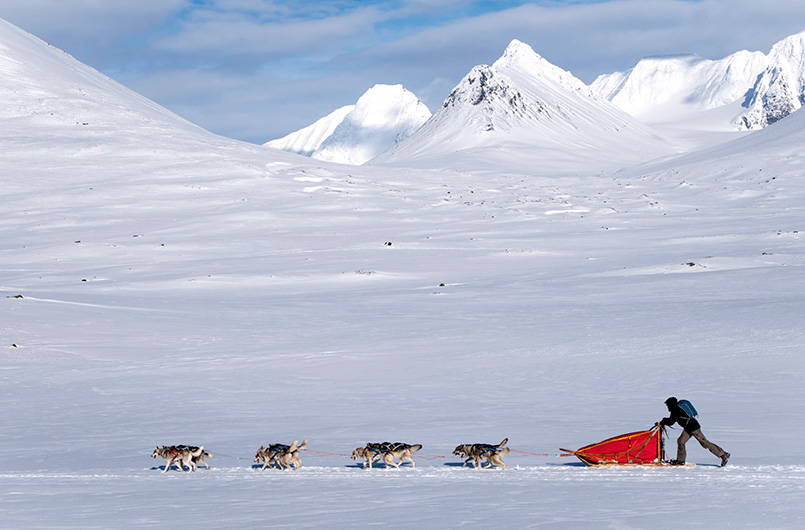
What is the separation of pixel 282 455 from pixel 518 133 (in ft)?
512

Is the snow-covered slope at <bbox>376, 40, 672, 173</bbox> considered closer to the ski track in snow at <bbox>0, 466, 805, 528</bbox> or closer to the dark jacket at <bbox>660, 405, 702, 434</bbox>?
the dark jacket at <bbox>660, 405, 702, 434</bbox>

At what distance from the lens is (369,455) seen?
12.0 meters

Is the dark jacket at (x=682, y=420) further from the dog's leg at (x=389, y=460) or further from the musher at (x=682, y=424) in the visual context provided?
the dog's leg at (x=389, y=460)

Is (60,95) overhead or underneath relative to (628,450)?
overhead

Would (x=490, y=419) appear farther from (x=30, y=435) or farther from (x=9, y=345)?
(x=9, y=345)

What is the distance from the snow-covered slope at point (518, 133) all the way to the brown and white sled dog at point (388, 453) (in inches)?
4454

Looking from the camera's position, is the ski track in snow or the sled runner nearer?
the ski track in snow

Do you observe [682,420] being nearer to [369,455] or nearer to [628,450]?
[628,450]

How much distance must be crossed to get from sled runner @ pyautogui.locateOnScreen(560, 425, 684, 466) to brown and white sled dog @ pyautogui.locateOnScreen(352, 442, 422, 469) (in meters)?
1.76

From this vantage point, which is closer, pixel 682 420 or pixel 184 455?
pixel 682 420

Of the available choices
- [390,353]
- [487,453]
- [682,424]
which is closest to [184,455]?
[487,453]

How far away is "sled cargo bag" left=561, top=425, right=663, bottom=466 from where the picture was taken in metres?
11.5

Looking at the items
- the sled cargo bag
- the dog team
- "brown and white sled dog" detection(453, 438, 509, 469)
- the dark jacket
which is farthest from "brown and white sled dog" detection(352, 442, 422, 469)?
the dark jacket

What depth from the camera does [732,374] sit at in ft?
55.7
